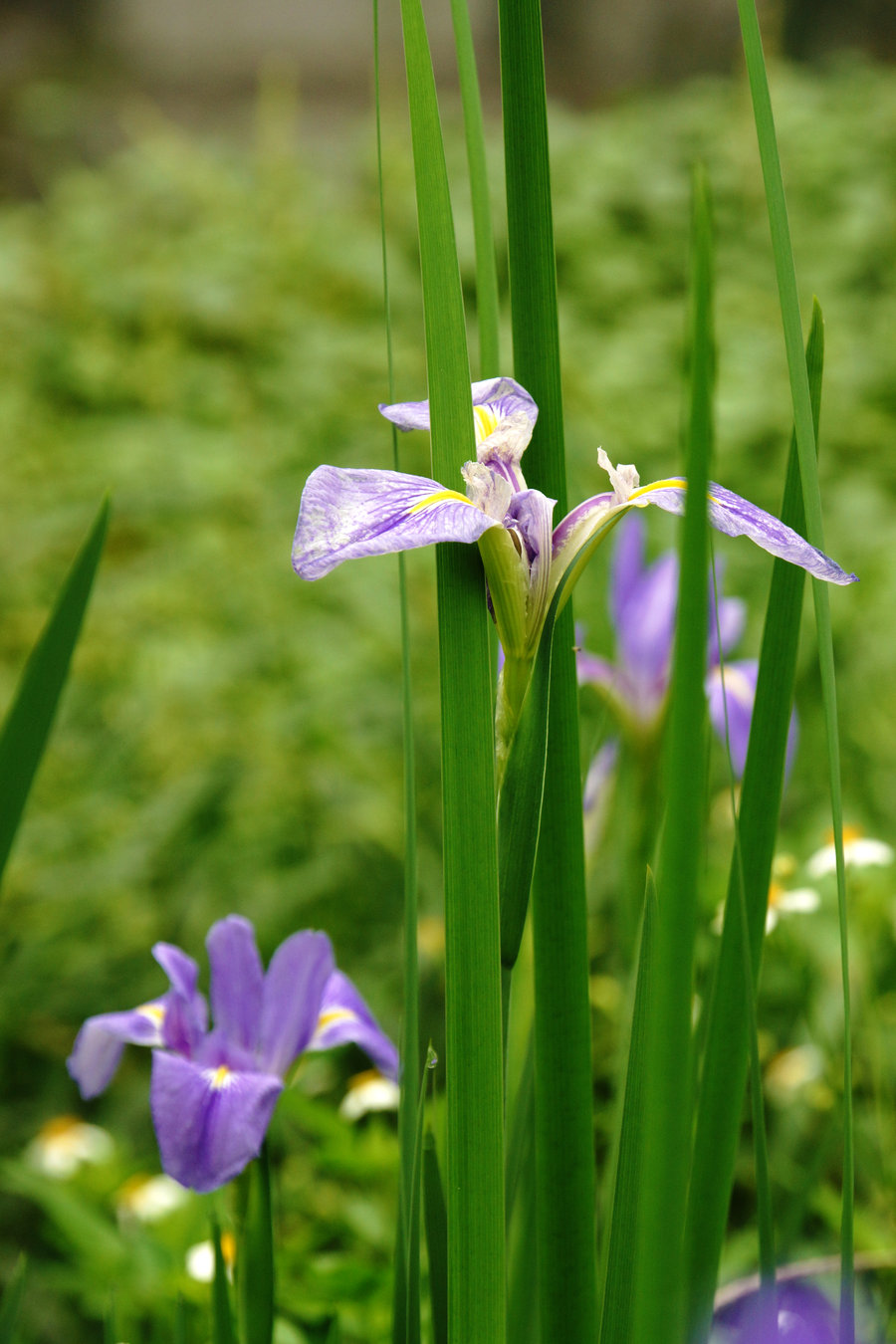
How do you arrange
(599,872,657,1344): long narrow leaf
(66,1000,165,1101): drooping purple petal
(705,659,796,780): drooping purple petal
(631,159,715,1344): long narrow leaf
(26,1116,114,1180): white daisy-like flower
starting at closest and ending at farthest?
(631,159,715,1344): long narrow leaf < (599,872,657,1344): long narrow leaf < (66,1000,165,1101): drooping purple petal < (705,659,796,780): drooping purple petal < (26,1116,114,1180): white daisy-like flower

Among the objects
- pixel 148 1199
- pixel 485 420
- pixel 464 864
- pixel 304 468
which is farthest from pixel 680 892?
pixel 304 468

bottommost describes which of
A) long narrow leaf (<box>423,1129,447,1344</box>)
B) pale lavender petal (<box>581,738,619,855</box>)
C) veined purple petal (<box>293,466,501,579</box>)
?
long narrow leaf (<box>423,1129,447,1344</box>)

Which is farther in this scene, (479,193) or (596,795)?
(596,795)

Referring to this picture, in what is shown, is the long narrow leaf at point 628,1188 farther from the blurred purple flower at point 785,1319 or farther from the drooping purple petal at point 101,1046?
the drooping purple petal at point 101,1046

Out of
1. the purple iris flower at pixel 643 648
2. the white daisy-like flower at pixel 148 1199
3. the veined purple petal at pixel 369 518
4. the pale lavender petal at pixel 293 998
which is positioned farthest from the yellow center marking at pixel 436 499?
the white daisy-like flower at pixel 148 1199

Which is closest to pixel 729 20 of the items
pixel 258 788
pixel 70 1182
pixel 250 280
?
pixel 250 280

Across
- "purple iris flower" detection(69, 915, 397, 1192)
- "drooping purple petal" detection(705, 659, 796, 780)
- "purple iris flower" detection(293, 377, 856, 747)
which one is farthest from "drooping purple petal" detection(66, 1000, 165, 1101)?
"drooping purple petal" detection(705, 659, 796, 780)

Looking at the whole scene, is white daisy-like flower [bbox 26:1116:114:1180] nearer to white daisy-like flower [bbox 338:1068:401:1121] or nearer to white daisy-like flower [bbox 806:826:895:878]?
white daisy-like flower [bbox 338:1068:401:1121]

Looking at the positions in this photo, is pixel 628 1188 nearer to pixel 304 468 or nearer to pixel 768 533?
pixel 768 533
